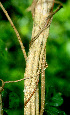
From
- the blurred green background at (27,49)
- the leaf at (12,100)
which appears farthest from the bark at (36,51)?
the blurred green background at (27,49)

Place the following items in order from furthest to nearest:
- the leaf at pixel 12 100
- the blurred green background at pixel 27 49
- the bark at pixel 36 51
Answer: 1. the blurred green background at pixel 27 49
2. the leaf at pixel 12 100
3. the bark at pixel 36 51

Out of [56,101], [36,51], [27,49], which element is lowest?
[56,101]

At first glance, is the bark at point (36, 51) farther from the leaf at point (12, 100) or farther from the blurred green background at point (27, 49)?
the blurred green background at point (27, 49)

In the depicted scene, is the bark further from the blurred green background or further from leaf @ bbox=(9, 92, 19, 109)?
the blurred green background

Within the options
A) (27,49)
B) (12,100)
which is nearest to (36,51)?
(12,100)

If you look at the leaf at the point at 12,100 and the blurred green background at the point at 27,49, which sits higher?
the blurred green background at the point at 27,49

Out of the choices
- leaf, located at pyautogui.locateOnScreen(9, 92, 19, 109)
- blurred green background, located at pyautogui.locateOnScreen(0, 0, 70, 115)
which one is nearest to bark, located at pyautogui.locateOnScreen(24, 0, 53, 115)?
leaf, located at pyautogui.locateOnScreen(9, 92, 19, 109)

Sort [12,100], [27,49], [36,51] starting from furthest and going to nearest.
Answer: [27,49] < [12,100] < [36,51]

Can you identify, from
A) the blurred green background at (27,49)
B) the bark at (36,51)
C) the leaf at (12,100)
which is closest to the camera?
the bark at (36,51)

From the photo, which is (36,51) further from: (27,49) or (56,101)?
(27,49)
